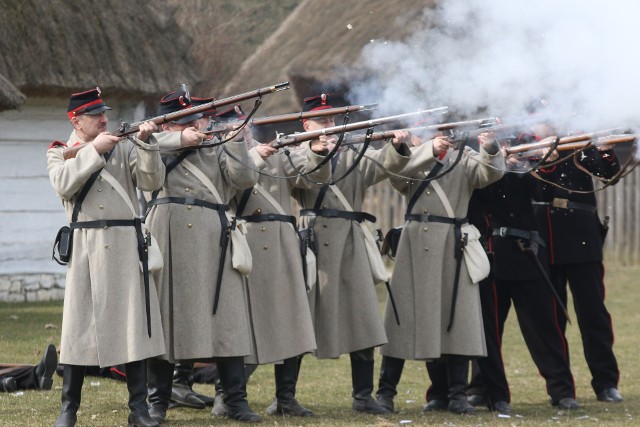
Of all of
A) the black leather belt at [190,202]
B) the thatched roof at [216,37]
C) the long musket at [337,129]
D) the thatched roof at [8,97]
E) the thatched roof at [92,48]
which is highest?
the thatched roof at [216,37]

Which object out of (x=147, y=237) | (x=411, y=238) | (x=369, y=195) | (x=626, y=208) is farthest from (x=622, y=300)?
(x=147, y=237)

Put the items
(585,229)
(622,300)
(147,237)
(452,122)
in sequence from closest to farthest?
1. (147,237)
2. (452,122)
3. (585,229)
4. (622,300)

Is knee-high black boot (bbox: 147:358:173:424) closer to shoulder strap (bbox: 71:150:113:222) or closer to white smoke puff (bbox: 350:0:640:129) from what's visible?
shoulder strap (bbox: 71:150:113:222)

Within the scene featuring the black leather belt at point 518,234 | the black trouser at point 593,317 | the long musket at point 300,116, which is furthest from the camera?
the black trouser at point 593,317

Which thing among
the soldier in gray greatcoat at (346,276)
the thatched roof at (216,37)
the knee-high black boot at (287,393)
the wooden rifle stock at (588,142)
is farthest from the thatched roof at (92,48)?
the wooden rifle stock at (588,142)

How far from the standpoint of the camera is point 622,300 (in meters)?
17.5

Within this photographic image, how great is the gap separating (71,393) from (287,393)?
1.60 metres

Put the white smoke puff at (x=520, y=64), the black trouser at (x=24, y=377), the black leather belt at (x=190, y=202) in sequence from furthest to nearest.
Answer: the black trouser at (x=24, y=377)
the black leather belt at (x=190, y=202)
the white smoke puff at (x=520, y=64)

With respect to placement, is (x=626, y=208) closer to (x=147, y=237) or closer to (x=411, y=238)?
(x=411, y=238)

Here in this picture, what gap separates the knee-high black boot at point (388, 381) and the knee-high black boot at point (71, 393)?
7.46 feet

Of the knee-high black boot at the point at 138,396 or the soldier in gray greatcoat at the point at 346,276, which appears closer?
the knee-high black boot at the point at 138,396

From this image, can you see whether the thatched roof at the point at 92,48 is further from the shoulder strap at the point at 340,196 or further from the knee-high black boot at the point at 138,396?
the knee-high black boot at the point at 138,396

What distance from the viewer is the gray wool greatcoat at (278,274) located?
26.3 feet

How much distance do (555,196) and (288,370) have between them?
8.41 ft
